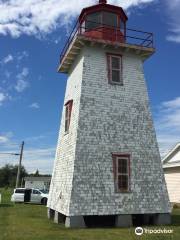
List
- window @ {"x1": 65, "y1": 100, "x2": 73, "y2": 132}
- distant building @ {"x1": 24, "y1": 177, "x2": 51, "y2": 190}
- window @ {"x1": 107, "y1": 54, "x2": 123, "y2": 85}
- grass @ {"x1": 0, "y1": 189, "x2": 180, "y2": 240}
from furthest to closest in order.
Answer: distant building @ {"x1": 24, "y1": 177, "x2": 51, "y2": 190}
window @ {"x1": 65, "y1": 100, "x2": 73, "y2": 132}
window @ {"x1": 107, "y1": 54, "x2": 123, "y2": 85}
grass @ {"x1": 0, "y1": 189, "x2": 180, "y2": 240}

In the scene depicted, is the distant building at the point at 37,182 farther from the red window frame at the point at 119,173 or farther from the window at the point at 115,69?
the red window frame at the point at 119,173

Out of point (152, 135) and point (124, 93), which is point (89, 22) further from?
point (152, 135)

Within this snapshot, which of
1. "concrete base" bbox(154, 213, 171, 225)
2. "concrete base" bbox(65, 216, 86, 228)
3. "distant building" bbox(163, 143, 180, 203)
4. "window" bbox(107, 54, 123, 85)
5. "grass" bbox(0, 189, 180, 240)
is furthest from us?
"distant building" bbox(163, 143, 180, 203)

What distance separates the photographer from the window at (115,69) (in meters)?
18.7

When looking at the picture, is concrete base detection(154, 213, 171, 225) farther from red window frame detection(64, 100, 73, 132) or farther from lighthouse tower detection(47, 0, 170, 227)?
red window frame detection(64, 100, 73, 132)

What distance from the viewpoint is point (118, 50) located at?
63.1ft

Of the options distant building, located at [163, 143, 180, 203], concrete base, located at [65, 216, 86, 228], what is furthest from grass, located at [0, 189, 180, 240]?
distant building, located at [163, 143, 180, 203]

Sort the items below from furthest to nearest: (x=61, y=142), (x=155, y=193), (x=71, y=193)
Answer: (x=61, y=142) → (x=155, y=193) → (x=71, y=193)

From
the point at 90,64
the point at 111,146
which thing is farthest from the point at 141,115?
the point at 90,64

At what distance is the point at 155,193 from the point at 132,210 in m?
1.53

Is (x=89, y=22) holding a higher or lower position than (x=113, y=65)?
higher

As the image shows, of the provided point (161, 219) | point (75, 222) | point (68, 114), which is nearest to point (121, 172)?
point (161, 219)

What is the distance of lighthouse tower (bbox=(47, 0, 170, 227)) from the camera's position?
53.9ft

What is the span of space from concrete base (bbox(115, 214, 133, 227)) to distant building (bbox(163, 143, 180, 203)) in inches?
544
